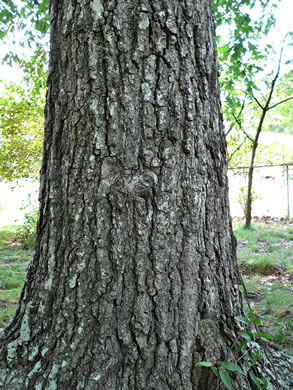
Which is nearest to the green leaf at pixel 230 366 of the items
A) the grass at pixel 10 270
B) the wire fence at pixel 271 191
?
the grass at pixel 10 270

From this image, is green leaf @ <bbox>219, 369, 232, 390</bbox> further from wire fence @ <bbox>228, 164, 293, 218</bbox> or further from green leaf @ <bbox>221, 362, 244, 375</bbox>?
wire fence @ <bbox>228, 164, 293, 218</bbox>

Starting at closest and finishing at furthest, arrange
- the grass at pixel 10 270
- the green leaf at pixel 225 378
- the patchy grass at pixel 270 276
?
the green leaf at pixel 225 378 → the patchy grass at pixel 270 276 → the grass at pixel 10 270

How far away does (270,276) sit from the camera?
13.9 feet

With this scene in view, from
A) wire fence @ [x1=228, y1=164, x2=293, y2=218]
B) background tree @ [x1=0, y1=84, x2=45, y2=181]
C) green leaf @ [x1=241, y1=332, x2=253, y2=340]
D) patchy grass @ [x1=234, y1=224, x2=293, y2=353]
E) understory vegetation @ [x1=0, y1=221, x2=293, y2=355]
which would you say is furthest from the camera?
wire fence @ [x1=228, y1=164, x2=293, y2=218]

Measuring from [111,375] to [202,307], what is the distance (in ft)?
1.57

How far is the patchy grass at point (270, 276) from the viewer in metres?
2.49

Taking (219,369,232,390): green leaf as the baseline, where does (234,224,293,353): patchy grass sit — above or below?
below

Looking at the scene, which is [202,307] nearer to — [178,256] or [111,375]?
[178,256]

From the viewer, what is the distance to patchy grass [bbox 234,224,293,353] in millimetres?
2488

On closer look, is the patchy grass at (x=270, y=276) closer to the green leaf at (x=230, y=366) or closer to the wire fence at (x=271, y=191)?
the green leaf at (x=230, y=366)

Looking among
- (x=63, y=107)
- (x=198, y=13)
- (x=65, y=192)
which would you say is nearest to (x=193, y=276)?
(x=65, y=192)

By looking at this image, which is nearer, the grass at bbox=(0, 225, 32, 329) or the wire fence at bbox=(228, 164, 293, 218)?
the grass at bbox=(0, 225, 32, 329)

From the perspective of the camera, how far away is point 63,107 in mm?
1583

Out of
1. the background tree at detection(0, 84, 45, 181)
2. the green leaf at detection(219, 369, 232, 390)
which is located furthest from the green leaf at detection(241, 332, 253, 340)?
the background tree at detection(0, 84, 45, 181)
